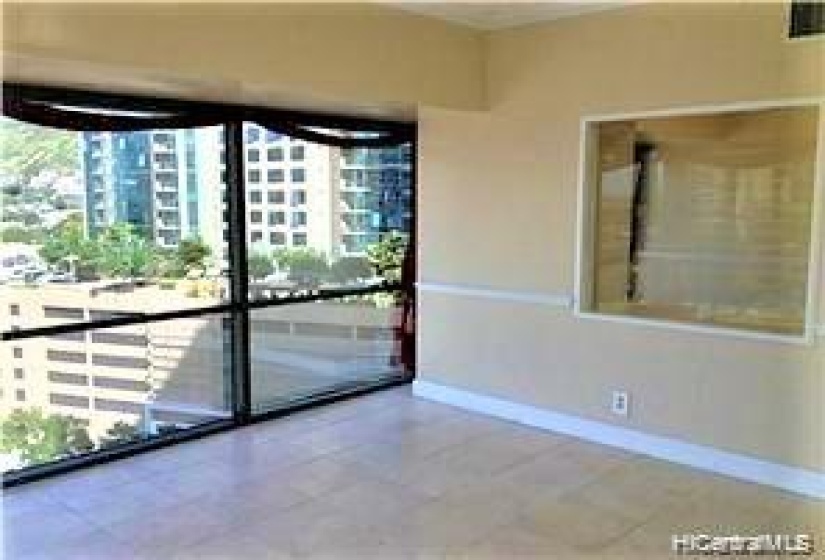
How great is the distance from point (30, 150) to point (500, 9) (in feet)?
8.15

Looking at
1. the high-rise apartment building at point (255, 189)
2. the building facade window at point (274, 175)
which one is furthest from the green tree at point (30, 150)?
the building facade window at point (274, 175)

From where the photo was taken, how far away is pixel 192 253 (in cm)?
409

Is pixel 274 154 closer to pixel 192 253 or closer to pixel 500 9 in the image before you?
pixel 192 253

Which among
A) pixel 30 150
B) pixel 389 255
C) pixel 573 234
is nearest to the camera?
pixel 30 150

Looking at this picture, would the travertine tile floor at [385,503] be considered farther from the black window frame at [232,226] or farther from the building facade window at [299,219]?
the building facade window at [299,219]

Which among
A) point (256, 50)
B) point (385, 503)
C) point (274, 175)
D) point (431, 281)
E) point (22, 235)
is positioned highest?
point (256, 50)

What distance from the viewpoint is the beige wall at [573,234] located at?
3256mm

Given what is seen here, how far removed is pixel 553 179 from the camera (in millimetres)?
4016

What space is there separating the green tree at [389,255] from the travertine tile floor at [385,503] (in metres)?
1.49

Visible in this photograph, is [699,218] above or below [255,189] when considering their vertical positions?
below

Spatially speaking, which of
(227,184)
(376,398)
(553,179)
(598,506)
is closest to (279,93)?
(227,184)

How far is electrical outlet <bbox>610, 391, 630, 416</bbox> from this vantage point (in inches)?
151

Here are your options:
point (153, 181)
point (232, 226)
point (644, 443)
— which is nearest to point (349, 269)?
point (232, 226)

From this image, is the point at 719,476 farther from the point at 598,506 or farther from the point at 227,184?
the point at 227,184
